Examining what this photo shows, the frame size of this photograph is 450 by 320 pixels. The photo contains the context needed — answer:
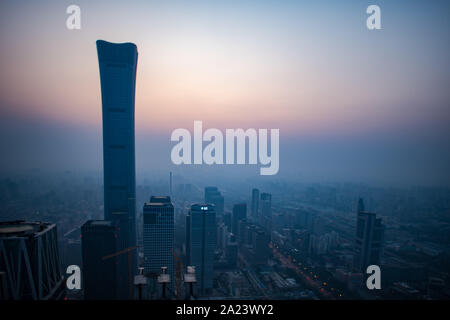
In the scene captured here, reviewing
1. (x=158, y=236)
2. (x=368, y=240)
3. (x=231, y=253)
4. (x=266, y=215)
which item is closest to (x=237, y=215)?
(x=266, y=215)

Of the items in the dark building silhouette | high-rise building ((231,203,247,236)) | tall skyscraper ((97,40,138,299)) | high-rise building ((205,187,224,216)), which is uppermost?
tall skyscraper ((97,40,138,299))

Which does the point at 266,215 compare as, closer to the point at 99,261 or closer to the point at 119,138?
the point at 99,261

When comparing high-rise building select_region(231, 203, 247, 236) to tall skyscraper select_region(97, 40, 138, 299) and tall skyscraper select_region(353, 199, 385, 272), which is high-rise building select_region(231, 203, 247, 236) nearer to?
tall skyscraper select_region(97, 40, 138, 299)

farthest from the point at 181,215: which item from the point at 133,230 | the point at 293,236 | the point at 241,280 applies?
the point at 293,236

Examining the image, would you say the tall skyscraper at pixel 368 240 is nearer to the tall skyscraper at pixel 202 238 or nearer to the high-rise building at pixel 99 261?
the tall skyscraper at pixel 202 238

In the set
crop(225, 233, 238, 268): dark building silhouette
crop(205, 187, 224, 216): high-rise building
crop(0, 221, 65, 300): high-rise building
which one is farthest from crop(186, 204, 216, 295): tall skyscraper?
crop(0, 221, 65, 300): high-rise building
